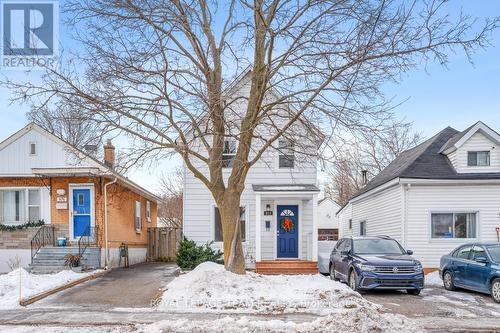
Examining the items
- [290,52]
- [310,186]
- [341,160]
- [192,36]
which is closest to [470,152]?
[310,186]

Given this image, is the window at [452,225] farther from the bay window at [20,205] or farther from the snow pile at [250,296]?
the bay window at [20,205]

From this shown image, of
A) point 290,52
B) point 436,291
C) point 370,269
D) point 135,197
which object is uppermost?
point 290,52

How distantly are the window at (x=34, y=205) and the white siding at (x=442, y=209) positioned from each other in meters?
14.4

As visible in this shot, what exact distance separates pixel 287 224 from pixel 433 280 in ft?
19.0

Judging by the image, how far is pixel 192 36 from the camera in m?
13.6

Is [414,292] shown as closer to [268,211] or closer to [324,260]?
[324,260]

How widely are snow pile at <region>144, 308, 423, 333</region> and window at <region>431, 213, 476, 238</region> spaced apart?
33.2 feet

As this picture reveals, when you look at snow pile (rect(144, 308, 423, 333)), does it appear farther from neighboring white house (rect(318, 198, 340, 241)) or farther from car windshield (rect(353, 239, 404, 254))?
neighboring white house (rect(318, 198, 340, 241))

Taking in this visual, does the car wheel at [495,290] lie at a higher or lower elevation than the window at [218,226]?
lower

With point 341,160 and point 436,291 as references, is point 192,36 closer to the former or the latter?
point 341,160

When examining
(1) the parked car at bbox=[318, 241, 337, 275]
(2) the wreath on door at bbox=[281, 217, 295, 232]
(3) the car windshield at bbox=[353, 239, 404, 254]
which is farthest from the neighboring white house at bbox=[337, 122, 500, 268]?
(2) the wreath on door at bbox=[281, 217, 295, 232]

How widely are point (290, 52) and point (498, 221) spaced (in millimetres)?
10772

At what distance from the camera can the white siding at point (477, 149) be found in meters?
17.9

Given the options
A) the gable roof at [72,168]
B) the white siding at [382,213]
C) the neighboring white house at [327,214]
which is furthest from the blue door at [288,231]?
the neighboring white house at [327,214]
